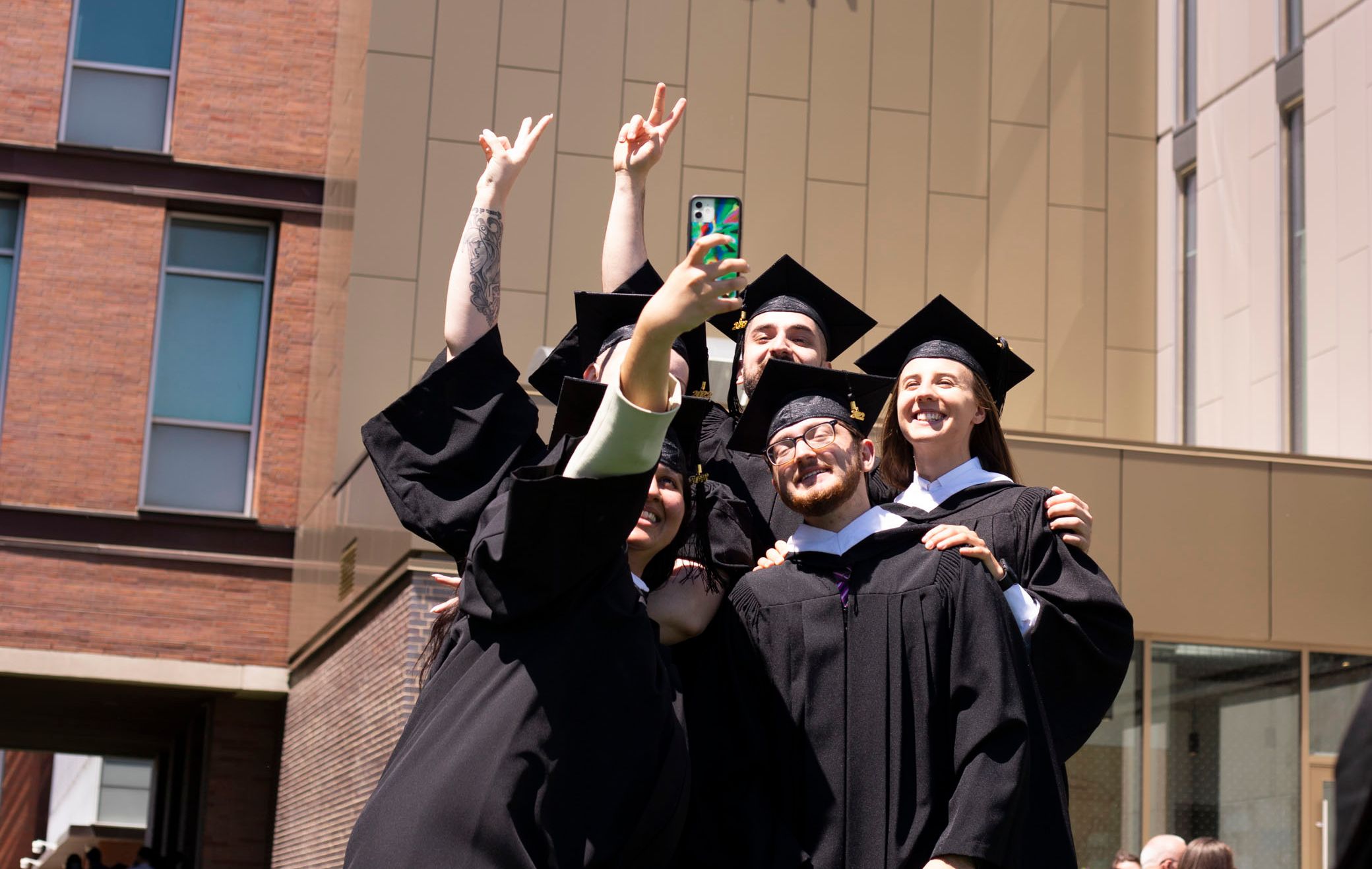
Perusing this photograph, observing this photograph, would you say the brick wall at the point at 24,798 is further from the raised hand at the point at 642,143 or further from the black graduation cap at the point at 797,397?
the black graduation cap at the point at 797,397

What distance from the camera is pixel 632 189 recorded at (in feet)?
14.1

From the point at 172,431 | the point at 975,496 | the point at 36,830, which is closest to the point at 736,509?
the point at 975,496

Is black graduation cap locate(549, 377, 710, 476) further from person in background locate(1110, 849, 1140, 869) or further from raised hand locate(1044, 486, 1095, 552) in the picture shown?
person in background locate(1110, 849, 1140, 869)

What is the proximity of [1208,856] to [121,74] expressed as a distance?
15.6 metres

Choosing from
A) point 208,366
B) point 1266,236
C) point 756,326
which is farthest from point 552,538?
point 208,366

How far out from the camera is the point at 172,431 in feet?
60.3

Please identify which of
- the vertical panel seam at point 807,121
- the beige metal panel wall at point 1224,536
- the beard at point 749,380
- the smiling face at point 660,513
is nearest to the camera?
the smiling face at point 660,513

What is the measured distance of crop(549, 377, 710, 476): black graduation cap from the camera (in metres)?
3.25

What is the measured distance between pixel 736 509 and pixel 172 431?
15.5 meters

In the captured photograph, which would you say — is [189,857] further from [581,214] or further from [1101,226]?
[1101,226]

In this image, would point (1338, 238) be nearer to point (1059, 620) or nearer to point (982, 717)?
point (1059, 620)

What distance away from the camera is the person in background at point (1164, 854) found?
325 inches

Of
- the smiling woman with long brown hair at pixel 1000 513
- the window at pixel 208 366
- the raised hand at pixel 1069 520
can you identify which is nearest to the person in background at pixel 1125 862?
the smiling woman with long brown hair at pixel 1000 513

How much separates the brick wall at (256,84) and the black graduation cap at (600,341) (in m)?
15.2
